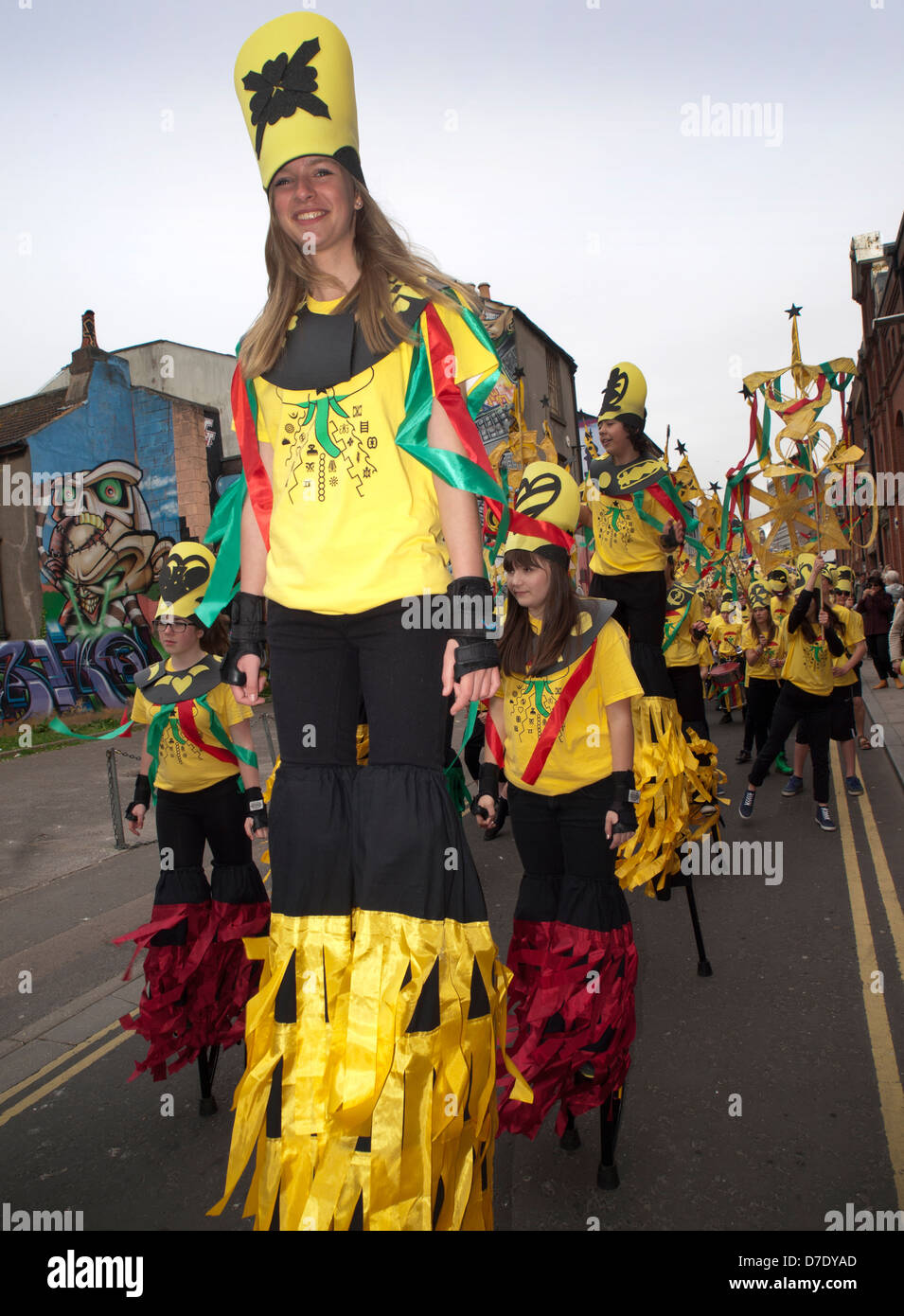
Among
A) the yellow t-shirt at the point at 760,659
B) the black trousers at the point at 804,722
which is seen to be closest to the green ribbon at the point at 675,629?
the yellow t-shirt at the point at 760,659

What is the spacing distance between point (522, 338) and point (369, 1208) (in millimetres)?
27850

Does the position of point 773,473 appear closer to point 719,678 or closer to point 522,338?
point 719,678

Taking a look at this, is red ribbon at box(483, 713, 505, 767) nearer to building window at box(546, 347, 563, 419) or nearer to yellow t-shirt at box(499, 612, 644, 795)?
yellow t-shirt at box(499, 612, 644, 795)

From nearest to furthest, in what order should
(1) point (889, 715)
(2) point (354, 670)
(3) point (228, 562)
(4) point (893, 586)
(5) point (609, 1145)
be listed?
(2) point (354, 670) → (3) point (228, 562) → (5) point (609, 1145) → (1) point (889, 715) → (4) point (893, 586)

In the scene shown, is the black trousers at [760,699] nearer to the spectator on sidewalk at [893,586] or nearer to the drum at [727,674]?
the drum at [727,674]

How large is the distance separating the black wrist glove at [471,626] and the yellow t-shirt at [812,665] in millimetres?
6149

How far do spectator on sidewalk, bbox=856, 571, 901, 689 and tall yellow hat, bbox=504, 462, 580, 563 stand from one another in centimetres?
1387

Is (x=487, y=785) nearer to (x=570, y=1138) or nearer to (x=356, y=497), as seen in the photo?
(x=570, y=1138)

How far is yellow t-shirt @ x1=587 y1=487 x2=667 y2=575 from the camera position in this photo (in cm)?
494

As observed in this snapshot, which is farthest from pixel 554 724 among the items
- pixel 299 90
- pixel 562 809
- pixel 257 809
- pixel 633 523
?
pixel 633 523

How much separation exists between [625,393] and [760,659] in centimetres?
485

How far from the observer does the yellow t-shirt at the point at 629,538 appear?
4941 mm

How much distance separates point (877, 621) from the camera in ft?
51.4

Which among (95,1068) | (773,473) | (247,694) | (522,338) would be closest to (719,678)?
(773,473)
